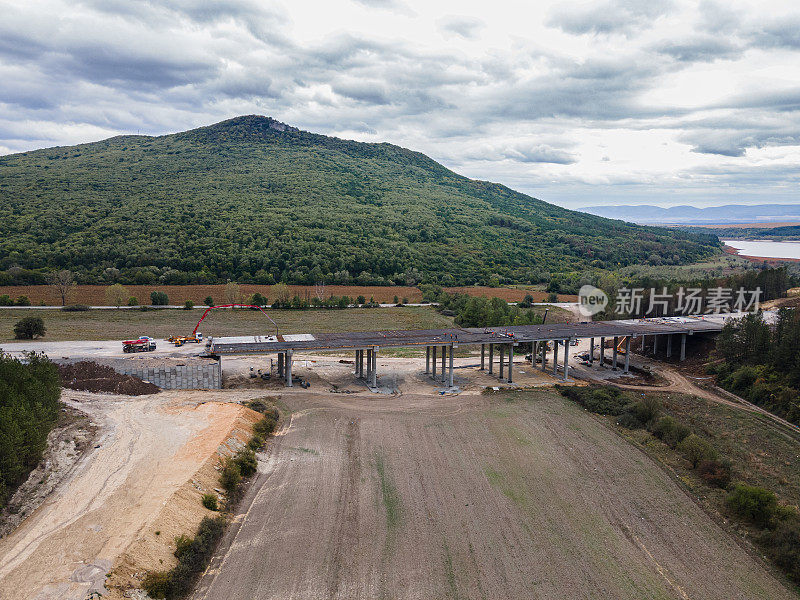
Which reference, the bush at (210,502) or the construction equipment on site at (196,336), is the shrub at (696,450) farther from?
the construction equipment on site at (196,336)

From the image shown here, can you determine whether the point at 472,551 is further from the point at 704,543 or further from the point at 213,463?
the point at 213,463

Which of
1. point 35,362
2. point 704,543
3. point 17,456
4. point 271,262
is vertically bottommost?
point 704,543

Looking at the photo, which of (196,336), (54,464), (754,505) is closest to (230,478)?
(54,464)

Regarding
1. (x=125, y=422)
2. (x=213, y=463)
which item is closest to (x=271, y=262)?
(x=125, y=422)

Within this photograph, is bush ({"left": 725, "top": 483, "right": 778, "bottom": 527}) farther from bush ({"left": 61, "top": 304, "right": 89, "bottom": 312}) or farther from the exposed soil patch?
bush ({"left": 61, "top": 304, "right": 89, "bottom": 312})

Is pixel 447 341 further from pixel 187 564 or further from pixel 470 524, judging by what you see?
pixel 187 564

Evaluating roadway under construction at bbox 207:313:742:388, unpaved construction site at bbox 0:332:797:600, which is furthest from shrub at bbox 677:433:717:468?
roadway under construction at bbox 207:313:742:388
